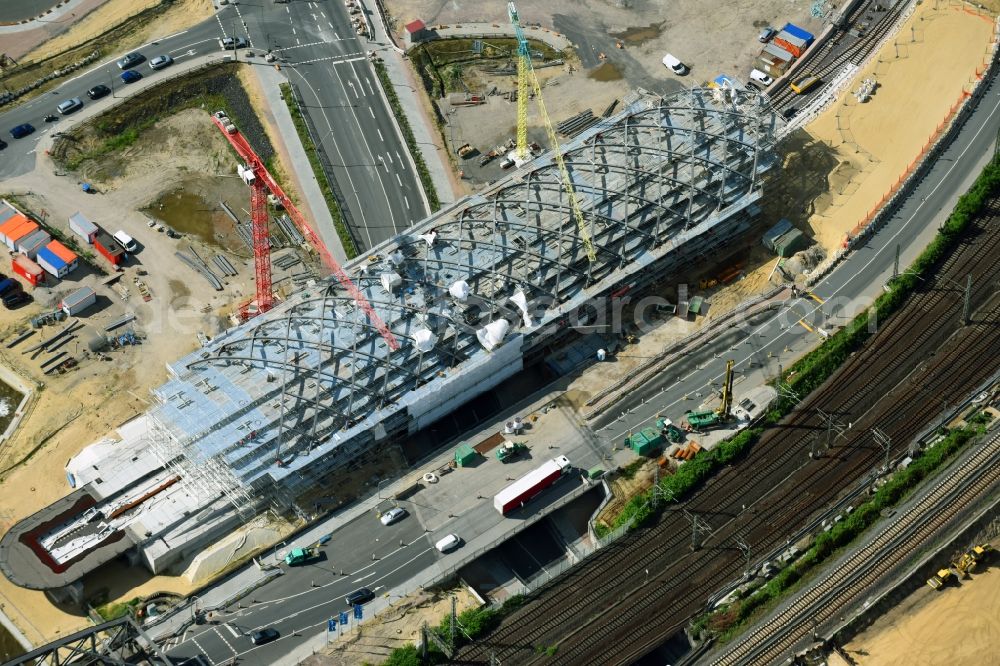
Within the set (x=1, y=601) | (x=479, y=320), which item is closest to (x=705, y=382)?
(x=479, y=320)

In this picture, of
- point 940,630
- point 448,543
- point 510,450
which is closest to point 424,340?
point 510,450

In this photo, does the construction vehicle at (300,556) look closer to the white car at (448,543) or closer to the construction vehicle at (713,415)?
the white car at (448,543)

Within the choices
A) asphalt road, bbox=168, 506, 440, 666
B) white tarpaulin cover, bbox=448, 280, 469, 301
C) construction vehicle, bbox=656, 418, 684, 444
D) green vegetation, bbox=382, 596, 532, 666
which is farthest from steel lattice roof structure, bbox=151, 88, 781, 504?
green vegetation, bbox=382, 596, 532, 666

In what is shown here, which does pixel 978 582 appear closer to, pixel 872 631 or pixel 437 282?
pixel 872 631

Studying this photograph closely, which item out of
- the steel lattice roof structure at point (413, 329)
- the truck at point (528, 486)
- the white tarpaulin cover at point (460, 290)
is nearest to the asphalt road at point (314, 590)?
the truck at point (528, 486)

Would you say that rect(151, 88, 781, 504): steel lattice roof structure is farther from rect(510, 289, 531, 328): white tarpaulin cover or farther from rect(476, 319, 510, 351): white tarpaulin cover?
rect(510, 289, 531, 328): white tarpaulin cover

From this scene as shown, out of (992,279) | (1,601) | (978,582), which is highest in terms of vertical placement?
(1,601)
